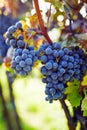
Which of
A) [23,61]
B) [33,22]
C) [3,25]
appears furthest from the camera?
[3,25]

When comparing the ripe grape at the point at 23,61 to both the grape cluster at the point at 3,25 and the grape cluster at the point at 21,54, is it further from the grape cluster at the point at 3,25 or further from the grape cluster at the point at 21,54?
the grape cluster at the point at 3,25

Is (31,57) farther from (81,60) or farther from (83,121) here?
(83,121)

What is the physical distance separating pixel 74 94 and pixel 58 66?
0.35ft

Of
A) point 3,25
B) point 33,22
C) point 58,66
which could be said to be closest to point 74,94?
point 58,66

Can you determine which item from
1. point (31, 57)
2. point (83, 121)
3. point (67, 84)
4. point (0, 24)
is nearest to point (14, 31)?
point (31, 57)

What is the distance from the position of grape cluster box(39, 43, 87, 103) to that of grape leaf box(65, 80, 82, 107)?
0.06 ft

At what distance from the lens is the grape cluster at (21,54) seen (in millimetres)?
967

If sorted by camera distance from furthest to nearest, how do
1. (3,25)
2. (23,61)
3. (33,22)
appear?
(3,25), (33,22), (23,61)

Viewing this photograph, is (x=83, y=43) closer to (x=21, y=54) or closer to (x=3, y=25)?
(x=21, y=54)

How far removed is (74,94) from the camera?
1041 mm

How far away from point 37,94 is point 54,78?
1.33 meters

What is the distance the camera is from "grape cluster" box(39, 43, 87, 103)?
0.97 m

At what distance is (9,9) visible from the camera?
155 centimetres

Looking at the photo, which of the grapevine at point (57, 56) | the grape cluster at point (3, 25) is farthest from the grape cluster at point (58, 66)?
the grape cluster at point (3, 25)
